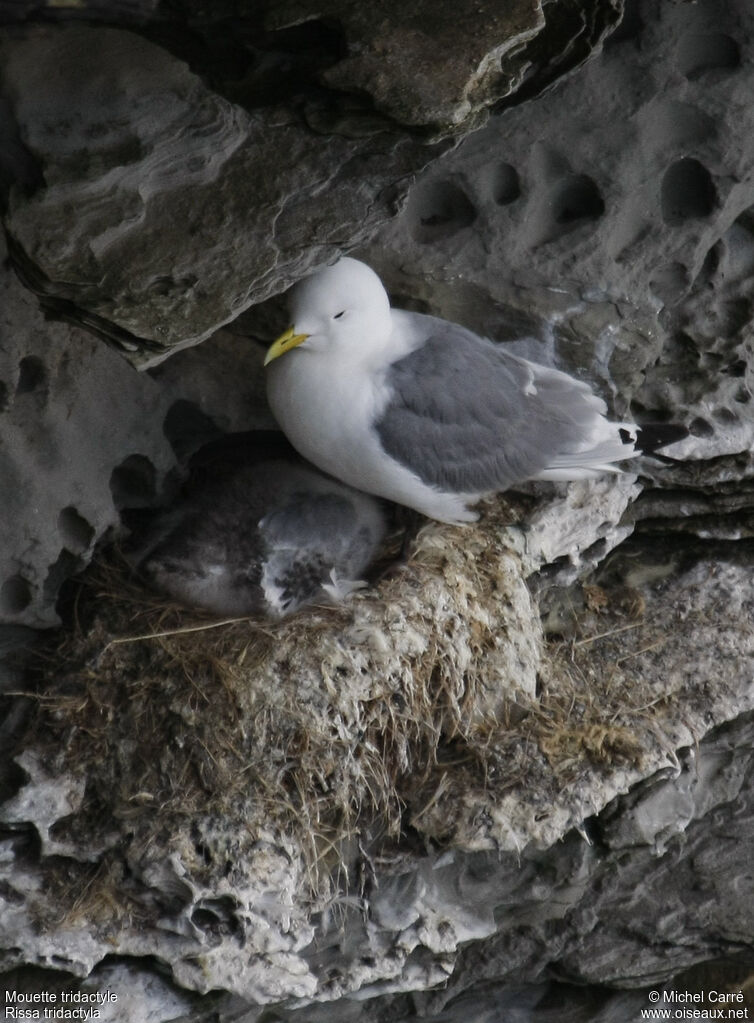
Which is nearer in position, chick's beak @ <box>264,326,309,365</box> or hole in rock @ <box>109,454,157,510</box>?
chick's beak @ <box>264,326,309,365</box>

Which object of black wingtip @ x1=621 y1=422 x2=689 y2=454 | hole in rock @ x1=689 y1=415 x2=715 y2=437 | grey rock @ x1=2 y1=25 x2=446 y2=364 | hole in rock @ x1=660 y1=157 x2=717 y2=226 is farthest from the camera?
hole in rock @ x1=689 y1=415 x2=715 y2=437

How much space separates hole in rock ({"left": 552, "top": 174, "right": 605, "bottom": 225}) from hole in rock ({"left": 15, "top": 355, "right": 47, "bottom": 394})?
1.38 m

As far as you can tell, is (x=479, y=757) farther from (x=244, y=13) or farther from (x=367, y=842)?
(x=244, y=13)

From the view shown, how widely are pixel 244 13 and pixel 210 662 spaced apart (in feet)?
5.24

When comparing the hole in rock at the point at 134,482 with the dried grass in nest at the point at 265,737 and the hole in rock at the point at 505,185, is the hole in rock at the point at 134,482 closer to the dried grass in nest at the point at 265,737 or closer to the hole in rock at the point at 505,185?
the dried grass in nest at the point at 265,737

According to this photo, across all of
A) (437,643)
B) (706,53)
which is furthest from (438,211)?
(437,643)

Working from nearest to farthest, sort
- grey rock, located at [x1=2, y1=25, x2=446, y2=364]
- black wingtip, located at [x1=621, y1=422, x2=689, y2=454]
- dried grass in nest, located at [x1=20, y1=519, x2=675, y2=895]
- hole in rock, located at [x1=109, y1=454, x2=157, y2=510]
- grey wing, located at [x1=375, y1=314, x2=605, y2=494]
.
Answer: grey rock, located at [x1=2, y1=25, x2=446, y2=364], dried grass in nest, located at [x1=20, y1=519, x2=675, y2=895], grey wing, located at [x1=375, y1=314, x2=605, y2=494], hole in rock, located at [x1=109, y1=454, x2=157, y2=510], black wingtip, located at [x1=621, y1=422, x2=689, y2=454]

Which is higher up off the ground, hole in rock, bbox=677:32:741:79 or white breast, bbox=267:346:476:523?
hole in rock, bbox=677:32:741:79

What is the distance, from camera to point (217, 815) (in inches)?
107

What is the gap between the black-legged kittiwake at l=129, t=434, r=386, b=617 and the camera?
119 inches

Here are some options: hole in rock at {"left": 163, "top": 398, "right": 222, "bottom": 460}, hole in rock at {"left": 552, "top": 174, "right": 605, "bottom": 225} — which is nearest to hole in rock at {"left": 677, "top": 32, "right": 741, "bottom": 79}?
hole in rock at {"left": 552, "top": 174, "right": 605, "bottom": 225}

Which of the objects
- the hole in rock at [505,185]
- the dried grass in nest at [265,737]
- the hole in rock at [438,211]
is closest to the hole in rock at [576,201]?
the hole in rock at [505,185]

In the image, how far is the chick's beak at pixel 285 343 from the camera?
2.70 m

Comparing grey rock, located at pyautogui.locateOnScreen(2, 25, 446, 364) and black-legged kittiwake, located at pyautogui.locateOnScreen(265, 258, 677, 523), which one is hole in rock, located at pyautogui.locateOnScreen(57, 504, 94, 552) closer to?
black-legged kittiwake, located at pyautogui.locateOnScreen(265, 258, 677, 523)
